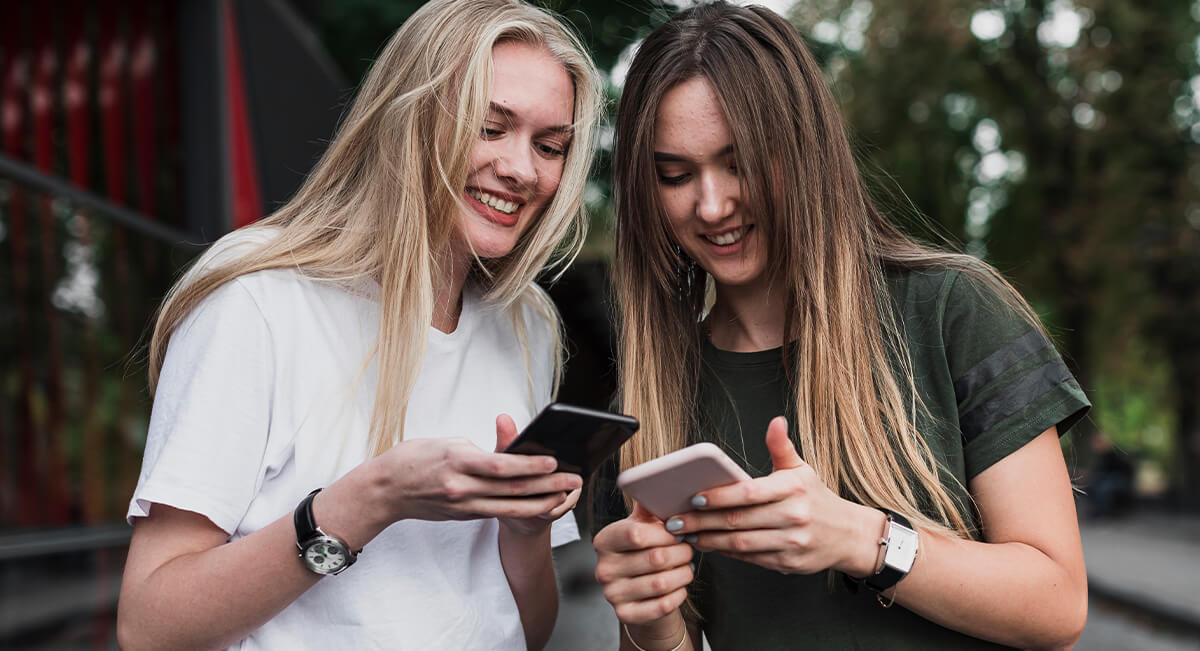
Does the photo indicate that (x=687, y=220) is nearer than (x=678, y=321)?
Yes

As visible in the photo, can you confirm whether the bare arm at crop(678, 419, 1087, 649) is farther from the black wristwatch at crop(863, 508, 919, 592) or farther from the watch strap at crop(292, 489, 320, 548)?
the watch strap at crop(292, 489, 320, 548)

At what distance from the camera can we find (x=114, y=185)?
23.2ft

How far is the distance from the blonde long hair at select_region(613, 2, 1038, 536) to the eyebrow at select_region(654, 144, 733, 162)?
0.02 meters

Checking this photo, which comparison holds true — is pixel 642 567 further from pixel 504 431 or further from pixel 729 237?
pixel 729 237

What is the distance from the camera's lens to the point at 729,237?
219cm

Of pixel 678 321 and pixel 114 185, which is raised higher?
pixel 678 321

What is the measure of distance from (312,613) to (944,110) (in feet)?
53.0

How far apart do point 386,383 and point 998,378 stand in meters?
1.22

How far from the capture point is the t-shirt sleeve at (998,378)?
1.91 meters

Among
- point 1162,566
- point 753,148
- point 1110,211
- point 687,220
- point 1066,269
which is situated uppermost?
point 753,148

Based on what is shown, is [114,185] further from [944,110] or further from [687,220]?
[944,110]

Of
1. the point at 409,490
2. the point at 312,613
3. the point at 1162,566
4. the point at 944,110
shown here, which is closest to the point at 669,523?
the point at 409,490

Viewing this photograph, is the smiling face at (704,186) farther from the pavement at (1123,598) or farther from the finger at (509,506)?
the pavement at (1123,598)

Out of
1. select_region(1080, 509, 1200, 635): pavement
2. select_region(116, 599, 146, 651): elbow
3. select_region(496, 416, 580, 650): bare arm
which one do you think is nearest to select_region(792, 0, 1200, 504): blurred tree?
select_region(1080, 509, 1200, 635): pavement
